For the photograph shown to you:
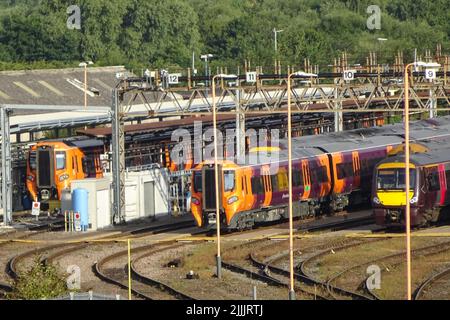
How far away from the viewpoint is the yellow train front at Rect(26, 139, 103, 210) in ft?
171

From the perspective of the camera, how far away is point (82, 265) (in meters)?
38.2

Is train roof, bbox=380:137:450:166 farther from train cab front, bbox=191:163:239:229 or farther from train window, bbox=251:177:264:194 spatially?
train cab front, bbox=191:163:239:229

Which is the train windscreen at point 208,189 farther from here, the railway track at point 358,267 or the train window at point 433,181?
the train window at point 433,181

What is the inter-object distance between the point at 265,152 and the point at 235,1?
84141 millimetres

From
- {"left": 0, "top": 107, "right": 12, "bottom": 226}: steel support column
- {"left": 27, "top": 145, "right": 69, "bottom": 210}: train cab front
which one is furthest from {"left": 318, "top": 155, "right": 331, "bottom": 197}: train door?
{"left": 0, "top": 107, "right": 12, "bottom": 226}: steel support column

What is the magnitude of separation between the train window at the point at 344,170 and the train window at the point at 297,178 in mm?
2527

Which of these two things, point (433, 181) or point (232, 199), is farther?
point (232, 199)

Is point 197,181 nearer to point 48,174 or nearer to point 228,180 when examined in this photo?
point 228,180

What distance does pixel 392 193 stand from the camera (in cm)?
4216

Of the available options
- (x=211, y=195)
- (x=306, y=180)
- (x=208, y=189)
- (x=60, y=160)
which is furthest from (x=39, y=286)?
(x=60, y=160)

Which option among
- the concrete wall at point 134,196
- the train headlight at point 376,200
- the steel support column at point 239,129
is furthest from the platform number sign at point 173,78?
the train headlight at point 376,200

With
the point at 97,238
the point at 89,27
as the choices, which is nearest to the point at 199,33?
the point at 89,27

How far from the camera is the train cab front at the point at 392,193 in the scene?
138ft

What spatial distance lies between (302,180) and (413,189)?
532cm
